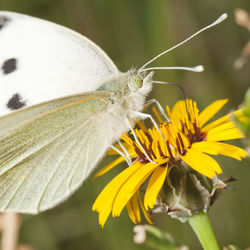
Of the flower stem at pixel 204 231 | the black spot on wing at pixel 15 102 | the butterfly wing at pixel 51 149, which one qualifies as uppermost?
the black spot on wing at pixel 15 102

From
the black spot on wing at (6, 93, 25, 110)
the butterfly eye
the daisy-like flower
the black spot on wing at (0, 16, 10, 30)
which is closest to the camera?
the daisy-like flower

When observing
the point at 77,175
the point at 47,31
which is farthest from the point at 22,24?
the point at 77,175

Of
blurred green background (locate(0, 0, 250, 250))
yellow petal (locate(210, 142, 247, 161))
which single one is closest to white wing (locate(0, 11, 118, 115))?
yellow petal (locate(210, 142, 247, 161))

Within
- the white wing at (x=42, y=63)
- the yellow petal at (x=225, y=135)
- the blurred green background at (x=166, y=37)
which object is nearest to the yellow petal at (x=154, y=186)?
the yellow petal at (x=225, y=135)

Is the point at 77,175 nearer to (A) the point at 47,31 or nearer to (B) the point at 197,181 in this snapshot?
(B) the point at 197,181

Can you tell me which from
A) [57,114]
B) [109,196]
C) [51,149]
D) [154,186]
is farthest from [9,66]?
[154,186]

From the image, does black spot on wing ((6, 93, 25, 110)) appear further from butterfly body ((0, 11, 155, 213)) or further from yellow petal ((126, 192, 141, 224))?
yellow petal ((126, 192, 141, 224))

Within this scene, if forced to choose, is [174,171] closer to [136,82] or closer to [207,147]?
[207,147]

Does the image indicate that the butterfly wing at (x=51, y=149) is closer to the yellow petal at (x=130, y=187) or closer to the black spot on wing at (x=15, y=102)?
the black spot on wing at (x=15, y=102)
